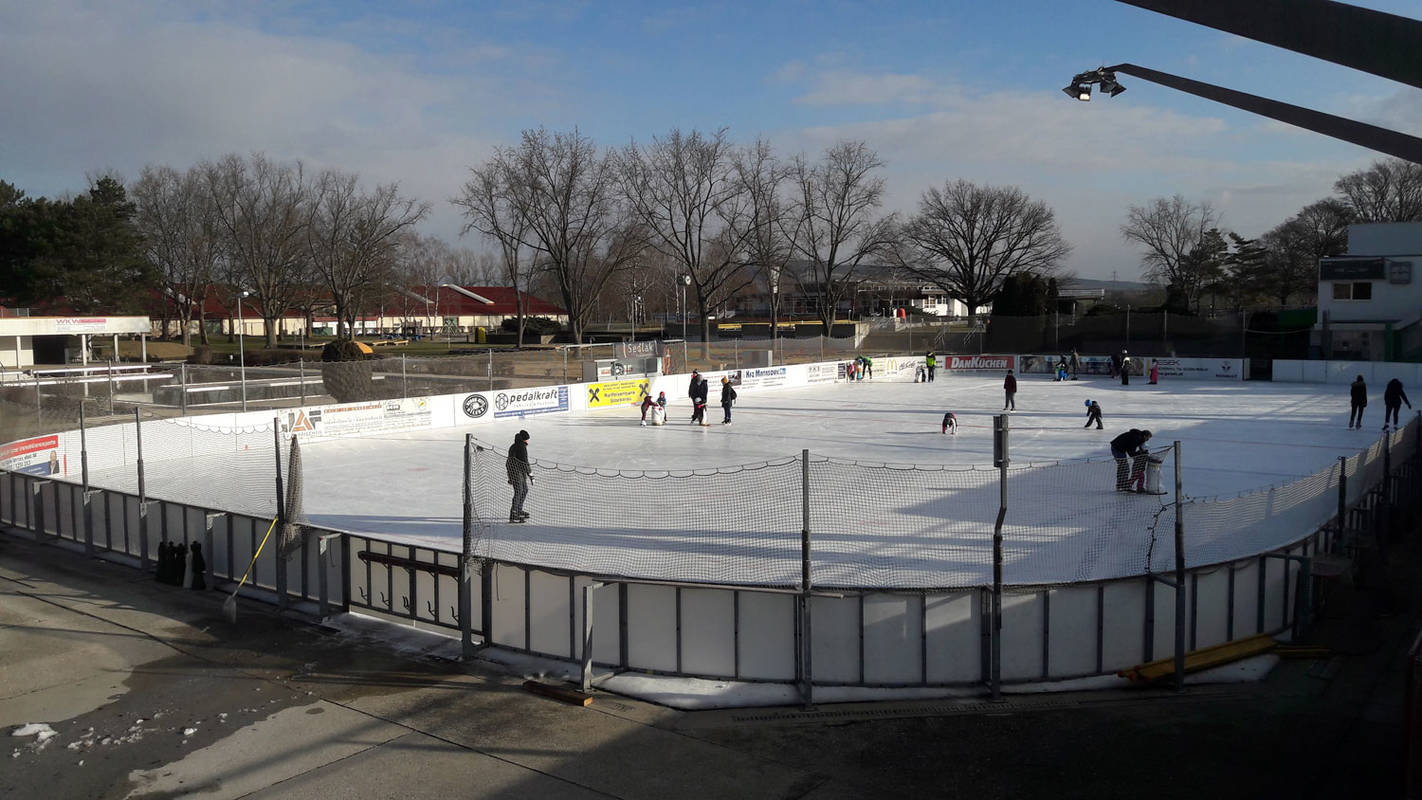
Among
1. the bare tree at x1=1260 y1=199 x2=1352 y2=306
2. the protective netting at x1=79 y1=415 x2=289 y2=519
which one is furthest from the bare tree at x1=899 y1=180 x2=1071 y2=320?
the protective netting at x1=79 y1=415 x2=289 y2=519

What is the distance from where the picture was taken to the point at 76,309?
56969 mm

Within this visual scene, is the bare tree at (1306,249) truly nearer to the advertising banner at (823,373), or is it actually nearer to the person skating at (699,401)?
the advertising banner at (823,373)

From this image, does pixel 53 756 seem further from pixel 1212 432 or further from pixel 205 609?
pixel 1212 432

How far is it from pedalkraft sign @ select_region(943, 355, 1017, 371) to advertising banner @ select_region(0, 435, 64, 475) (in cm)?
4408

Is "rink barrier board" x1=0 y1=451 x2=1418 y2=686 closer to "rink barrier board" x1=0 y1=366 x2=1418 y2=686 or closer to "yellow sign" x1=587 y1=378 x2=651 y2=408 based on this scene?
"rink barrier board" x1=0 y1=366 x2=1418 y2=686

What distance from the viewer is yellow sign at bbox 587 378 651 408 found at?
116 ft

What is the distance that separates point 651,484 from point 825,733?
1081cm

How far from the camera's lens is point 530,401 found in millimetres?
33156

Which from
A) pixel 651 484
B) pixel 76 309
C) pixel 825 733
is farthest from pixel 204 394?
pixel 76 309

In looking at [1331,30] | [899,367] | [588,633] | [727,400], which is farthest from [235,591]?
[899,367]

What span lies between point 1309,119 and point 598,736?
9.20 metres

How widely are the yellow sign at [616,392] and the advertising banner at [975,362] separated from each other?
76.7 feet

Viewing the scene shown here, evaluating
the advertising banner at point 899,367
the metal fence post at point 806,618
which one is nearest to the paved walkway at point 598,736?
the metal fence post at point 806,618

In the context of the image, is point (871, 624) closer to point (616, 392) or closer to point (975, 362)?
point (616, 392)
